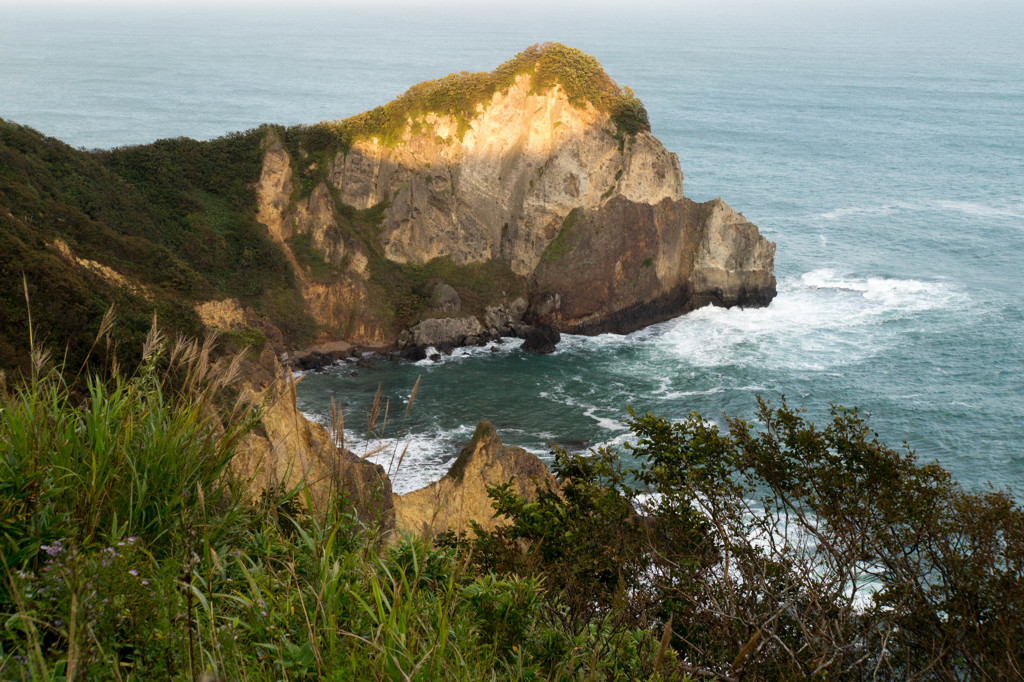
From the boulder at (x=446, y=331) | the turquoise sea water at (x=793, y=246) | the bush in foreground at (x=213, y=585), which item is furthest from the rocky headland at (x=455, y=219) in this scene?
the bush in foreground at (x=213, y=585)

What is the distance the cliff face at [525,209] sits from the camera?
4859 cm

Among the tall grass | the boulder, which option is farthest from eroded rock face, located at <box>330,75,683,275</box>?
the tall grass

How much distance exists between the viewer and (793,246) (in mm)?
62438

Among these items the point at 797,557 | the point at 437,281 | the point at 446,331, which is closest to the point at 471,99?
the point at 437,281

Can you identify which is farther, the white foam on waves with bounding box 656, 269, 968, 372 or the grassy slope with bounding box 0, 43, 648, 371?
the white foam on waves with bounding box 656, 269, 968, 372

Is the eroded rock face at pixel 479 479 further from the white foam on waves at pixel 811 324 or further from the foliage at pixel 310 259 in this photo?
the foliage at pixel 310 259

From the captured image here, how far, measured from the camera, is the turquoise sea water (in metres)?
37.9

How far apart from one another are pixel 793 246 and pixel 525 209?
2504 centimetres

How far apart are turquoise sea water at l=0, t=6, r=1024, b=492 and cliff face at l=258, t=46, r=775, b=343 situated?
321 cm

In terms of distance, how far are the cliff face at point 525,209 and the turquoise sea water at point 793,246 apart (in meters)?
3.21

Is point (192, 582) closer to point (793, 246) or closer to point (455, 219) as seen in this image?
point (455, 219)

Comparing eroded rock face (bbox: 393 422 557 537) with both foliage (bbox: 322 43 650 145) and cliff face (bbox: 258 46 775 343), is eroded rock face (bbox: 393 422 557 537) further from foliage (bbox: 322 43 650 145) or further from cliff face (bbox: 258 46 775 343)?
foliage (bbox: 322 43 650 145)

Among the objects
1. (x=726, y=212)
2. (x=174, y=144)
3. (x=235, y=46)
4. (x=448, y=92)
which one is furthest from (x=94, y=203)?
(x=235, y=46)

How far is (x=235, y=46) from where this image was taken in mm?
194375
